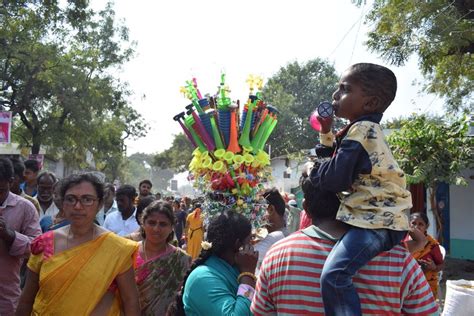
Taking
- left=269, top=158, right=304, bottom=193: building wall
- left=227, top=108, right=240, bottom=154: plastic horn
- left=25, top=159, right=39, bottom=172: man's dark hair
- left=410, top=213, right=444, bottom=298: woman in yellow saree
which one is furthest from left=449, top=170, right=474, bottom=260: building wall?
left=25, top=159, right=39, bottom=172: man's dark hair

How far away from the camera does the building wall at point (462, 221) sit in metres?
12.5

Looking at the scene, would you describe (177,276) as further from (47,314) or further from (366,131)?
(366,131)

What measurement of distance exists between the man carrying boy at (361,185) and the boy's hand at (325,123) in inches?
5.0

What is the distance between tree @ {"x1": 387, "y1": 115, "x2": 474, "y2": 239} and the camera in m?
9.62

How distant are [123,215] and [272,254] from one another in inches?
162

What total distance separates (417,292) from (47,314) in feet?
6.22

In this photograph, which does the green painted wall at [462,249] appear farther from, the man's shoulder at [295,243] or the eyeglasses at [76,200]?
the man's shoulder at [295,243]

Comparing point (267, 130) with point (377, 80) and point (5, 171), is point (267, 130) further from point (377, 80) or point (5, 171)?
point (377, 80)

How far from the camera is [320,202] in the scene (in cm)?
208

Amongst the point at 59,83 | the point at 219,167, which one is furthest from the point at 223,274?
the point at 59,83

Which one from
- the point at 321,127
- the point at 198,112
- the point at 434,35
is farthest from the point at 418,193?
the point at 321,127

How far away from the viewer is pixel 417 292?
192 centimetres

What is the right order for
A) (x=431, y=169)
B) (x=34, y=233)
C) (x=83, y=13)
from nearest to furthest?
(x=34, y=233) < (x=431, y=169) < (x=83, y=13)

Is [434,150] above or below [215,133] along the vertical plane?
above
